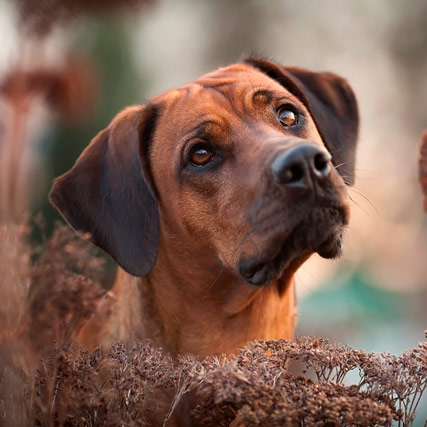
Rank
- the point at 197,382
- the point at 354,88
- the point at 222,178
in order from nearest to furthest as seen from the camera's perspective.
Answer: the point at 197,382 < the point at 222,178 < the point at 354,88

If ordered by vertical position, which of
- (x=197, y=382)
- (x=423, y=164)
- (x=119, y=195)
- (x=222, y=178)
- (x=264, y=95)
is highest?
(x=264, y=95)

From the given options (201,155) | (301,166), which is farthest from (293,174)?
(201,155)

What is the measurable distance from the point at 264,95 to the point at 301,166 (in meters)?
0.97

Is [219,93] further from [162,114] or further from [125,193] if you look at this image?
[125,193]

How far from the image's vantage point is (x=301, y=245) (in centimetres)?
298

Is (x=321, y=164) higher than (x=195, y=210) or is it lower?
higher

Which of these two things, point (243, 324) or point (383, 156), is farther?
point (383, 156)

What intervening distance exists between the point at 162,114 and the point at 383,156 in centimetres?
819

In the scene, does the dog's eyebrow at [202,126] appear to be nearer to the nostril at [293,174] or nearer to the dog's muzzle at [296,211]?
the dog's muzzle at [296,211]

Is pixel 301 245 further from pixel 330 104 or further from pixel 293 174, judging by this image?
pixel 330 104

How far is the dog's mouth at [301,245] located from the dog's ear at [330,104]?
72 cm

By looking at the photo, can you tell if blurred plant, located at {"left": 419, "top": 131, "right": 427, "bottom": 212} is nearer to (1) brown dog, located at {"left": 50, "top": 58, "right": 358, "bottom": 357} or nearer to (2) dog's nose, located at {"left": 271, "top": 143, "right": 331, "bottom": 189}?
(1) brown dog, located at {"left": 50, "top": 58, "right": 358, "bottom": 357}

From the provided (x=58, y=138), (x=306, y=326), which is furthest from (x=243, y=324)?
(x=58, y=138)

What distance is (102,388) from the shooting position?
7.54ft
